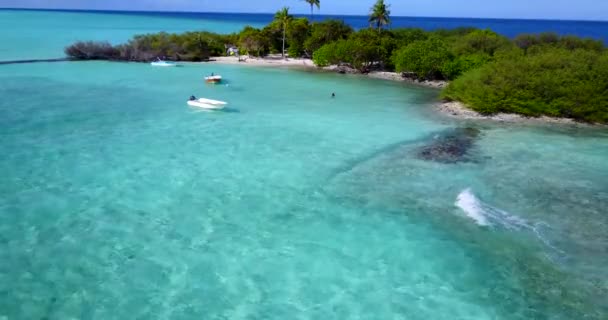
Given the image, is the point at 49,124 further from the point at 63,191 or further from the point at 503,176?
the point at 503,176

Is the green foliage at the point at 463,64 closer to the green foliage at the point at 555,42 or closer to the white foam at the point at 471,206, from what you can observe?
the green foliage at the point at 555,42

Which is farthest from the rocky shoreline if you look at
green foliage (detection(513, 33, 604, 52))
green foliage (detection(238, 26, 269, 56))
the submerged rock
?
green foliage (detection(238, 26, 269, 56))

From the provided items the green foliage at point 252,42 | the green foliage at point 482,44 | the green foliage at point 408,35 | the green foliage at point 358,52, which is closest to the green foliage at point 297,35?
the green foliage at point 252,42

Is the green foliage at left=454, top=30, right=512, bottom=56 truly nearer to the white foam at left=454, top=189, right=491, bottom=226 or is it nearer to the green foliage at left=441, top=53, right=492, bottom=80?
the green foliage at left=441, top=53, right=492, bottom=80

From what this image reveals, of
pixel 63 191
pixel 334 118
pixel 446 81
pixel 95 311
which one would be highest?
pixel 446 81

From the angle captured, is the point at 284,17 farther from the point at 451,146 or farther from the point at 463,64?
the point at 451,146

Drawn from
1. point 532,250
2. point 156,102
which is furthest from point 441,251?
point 156,102
